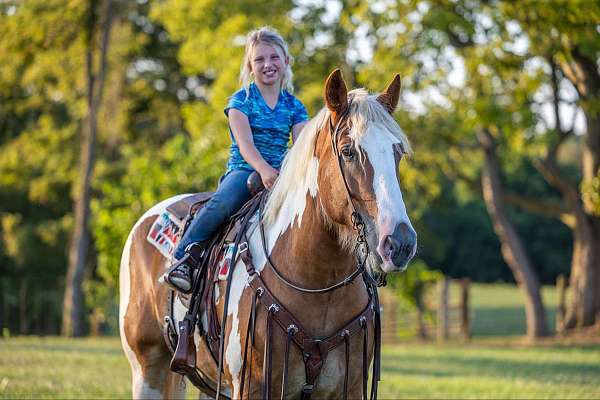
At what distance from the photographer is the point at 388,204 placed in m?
3.76

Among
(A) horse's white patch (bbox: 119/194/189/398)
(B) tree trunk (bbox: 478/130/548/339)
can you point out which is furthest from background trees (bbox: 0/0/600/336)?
(A) horse's white patch (bbox: 119/194/189/398)

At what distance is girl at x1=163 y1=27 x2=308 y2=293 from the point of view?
4977 millimetres

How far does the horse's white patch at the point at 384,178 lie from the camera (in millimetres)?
3713

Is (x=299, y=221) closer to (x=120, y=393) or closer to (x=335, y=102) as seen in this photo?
(x=335, y=102)

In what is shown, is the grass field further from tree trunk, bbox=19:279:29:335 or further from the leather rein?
tree trunk, bbox=19:279:29:335

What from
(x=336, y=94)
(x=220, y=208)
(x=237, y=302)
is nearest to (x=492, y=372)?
(x=220, y=208)

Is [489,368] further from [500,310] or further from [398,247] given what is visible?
[500,310]

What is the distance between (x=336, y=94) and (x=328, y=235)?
695 mm

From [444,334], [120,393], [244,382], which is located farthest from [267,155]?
[444,334]

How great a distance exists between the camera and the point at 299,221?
4.43 meters

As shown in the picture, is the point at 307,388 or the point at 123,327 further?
the point at 123,327

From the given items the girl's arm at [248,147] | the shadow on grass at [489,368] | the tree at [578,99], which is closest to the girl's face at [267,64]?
the girl's arm at [248,147]

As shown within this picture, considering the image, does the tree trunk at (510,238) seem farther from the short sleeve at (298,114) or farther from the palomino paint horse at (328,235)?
the palomino paint horse at (328,235)

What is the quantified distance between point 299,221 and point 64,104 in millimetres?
30110
